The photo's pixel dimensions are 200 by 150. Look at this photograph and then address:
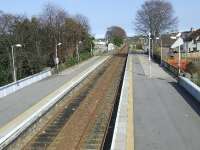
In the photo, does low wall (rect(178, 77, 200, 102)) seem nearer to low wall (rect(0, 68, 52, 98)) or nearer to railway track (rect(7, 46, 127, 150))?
railway track (rect(7, 46, 127, 150))

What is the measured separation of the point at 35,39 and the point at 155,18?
34.9m

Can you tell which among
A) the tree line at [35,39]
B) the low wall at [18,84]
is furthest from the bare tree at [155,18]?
the low wall at [18,84]

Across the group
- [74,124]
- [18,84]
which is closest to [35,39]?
[18,84]

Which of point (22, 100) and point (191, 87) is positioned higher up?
point (191, 87)

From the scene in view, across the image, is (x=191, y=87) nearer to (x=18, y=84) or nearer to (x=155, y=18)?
(x=18, y=84)

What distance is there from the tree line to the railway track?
67.6 ft

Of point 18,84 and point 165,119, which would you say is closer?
point 165,119

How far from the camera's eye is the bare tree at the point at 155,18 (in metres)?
87.8

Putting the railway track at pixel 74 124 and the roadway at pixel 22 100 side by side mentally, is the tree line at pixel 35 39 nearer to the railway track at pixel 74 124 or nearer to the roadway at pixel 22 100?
the roadway at pixel 22 100

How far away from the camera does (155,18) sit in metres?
88.4

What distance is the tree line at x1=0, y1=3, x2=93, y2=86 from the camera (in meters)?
50.5

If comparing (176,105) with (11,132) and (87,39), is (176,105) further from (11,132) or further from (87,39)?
(87,39)

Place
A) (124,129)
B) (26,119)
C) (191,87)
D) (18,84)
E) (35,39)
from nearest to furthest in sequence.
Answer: (124,129) < (26,119) < (191,87) < (18,84) < (35,39)

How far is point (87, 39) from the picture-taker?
293 ft
